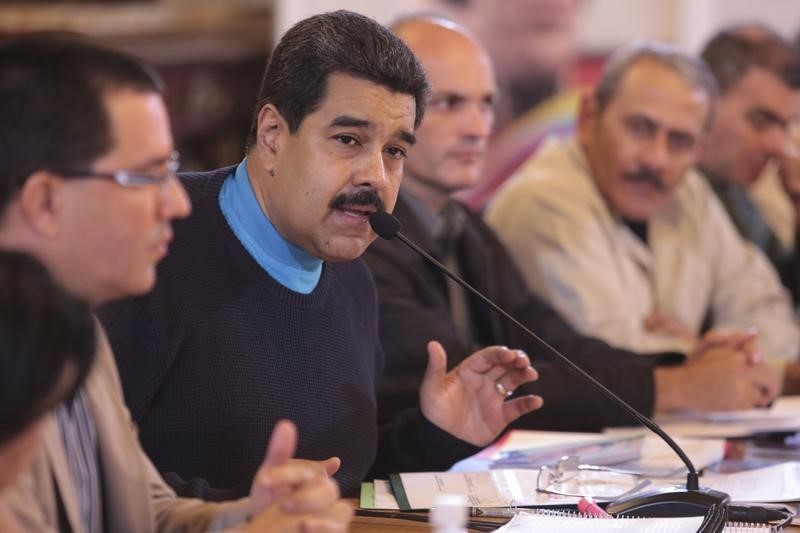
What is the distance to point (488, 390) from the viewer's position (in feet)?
5.66

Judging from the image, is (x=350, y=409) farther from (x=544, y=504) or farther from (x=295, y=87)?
(x=295, y=87)

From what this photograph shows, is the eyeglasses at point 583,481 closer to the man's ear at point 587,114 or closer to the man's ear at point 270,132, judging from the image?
the man's ear at point 270,132

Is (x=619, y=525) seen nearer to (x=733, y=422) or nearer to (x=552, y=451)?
(x=552, y=451)

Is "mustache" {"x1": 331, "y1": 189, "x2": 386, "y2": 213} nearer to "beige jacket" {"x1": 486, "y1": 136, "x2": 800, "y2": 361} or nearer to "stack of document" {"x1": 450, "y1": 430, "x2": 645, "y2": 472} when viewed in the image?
"stack of document" {"x1": 450, "y1": 430, "x2": 645, "y2": 472}

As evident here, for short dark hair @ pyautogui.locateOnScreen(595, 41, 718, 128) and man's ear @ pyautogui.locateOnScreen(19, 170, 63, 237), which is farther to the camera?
short dark hair @ pyautogui.locateOnScreen(595, 41, 718, 128)

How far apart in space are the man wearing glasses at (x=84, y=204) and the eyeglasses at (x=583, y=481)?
0.59 metres

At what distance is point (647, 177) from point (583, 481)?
4.47 ft

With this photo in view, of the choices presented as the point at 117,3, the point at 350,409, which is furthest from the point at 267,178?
the point at 117,3

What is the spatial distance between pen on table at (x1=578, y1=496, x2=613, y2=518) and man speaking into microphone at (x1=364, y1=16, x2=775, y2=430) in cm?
58

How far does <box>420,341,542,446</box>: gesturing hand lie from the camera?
66.7 inches

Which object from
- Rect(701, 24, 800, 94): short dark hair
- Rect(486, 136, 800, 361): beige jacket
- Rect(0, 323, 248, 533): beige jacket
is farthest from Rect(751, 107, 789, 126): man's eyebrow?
Rect(0, 323, 248, 533): beige jacket

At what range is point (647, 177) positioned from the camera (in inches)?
116

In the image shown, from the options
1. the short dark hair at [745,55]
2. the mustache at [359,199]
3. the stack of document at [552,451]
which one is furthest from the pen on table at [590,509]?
the short dark hair at [745,55]

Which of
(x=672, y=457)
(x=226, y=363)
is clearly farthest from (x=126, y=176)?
(x=672, y=457)
